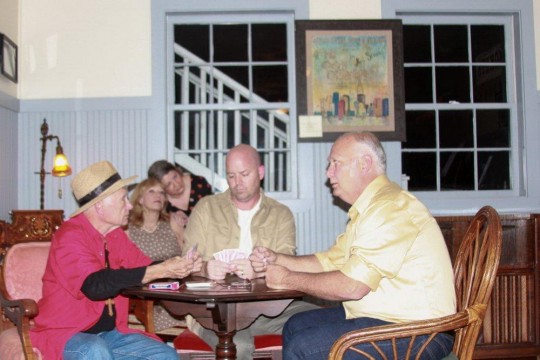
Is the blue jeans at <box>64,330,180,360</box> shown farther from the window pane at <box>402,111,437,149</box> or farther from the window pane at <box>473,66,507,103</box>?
the window pane at <box>473,66,507,103</box>

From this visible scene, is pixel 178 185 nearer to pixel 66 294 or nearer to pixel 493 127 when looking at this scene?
pixel 66 294

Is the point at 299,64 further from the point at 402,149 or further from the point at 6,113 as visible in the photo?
the point at 6,113

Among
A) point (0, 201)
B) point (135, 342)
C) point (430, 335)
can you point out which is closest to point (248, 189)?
point (135, 342)

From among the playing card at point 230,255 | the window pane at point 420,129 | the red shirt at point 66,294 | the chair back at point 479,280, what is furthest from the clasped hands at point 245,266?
the window pane at point 420,129

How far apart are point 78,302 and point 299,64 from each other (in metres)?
3.03

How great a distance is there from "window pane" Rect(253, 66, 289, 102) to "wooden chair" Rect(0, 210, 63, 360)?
2078 millimetres

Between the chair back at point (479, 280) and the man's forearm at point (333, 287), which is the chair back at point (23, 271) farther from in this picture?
the chair back at point (479, 280)

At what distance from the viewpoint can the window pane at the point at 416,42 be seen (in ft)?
17.7

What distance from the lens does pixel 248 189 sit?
11.6 ft

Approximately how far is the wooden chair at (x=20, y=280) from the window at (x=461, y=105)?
9.97 feet

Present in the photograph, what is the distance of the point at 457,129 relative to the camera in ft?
18.0

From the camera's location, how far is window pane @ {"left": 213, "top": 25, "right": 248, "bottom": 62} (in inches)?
210

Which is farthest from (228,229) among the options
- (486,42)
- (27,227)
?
(486,42)

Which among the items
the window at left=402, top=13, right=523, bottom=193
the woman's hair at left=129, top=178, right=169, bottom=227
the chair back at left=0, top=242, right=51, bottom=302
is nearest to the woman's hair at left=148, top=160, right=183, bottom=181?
the woman's hair at left=129, top=178, right=169, bottom=227
